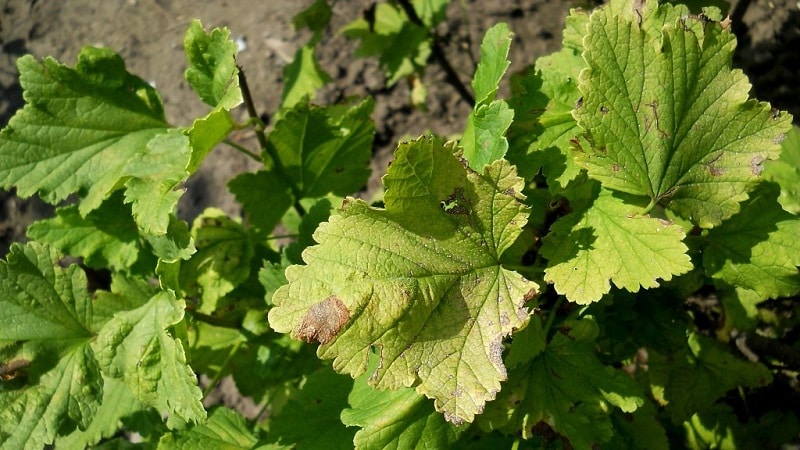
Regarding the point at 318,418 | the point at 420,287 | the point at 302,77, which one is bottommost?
the point at 318,418

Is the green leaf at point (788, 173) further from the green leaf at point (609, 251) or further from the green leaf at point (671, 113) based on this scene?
the green leaf at point (609, 251)

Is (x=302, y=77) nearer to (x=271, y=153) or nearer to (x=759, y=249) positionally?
(x=271, y=153)

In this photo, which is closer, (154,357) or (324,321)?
(324,321)

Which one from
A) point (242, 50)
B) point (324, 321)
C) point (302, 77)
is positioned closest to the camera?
point (324, 321)

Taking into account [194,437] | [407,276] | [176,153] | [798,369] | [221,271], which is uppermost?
[176,153]

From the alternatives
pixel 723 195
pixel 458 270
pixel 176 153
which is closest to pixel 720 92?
pixel 723 195

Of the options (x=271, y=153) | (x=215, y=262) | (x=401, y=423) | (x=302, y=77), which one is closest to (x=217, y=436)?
(x=215, y=262)

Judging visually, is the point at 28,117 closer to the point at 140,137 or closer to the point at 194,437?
the point at 140,137

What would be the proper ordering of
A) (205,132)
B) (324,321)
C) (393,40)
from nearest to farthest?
1. (324,321)
2. (205,132)
3. (393,40)

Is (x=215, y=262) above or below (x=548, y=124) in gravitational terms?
below
